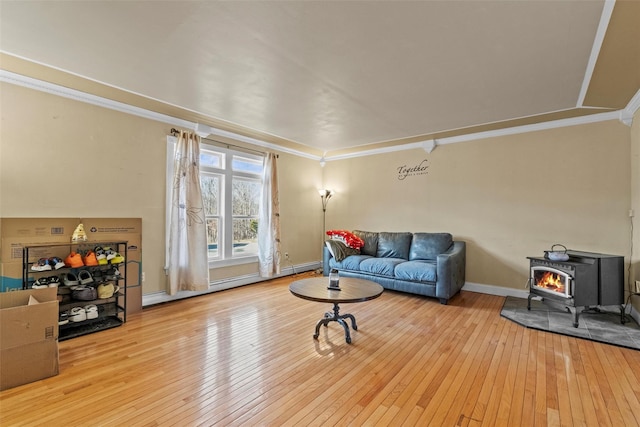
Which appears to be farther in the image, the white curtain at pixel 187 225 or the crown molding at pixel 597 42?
the white curtain at pixel 187 225

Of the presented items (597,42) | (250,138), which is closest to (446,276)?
(597,42)

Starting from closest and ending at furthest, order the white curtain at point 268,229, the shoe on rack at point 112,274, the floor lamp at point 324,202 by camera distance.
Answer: the shoe on rack at point 112,274 → the white curtain at point 268,229 → the floor lamp at point 324,202

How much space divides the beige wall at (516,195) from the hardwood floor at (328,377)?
1.49m

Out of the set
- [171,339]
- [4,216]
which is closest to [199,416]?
[171,339]

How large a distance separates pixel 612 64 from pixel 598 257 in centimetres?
197

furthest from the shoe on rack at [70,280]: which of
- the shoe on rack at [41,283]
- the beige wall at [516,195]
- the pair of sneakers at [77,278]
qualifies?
the beige wall at [516,195]

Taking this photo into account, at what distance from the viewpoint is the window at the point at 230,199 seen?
463 centimetres

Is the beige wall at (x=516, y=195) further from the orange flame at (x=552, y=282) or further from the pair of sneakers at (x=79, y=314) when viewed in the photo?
the pair of sneakers at (x=79, y=314)

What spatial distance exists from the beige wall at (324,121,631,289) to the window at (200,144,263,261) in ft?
7.86

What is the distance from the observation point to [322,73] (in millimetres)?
2770

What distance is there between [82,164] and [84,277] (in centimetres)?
127

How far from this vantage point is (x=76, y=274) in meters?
3.14

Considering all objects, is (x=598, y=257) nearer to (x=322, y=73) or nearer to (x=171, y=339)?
(x=322, y=73)

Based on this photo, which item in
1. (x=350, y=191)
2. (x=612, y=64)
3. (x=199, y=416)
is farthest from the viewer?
(x=350, y=191)
